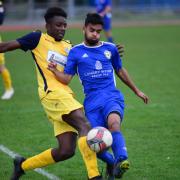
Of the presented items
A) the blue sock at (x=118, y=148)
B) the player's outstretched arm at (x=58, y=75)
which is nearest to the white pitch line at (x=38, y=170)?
the blue sock at (x=118, y=148)

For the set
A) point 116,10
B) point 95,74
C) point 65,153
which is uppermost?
point 95,74

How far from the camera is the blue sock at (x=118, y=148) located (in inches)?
256

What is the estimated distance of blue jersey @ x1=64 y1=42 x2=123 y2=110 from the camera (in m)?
6.97

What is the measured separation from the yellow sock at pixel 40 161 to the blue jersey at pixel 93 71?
71 centimetres

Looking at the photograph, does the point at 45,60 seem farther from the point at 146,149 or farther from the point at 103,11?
the point at 103,11

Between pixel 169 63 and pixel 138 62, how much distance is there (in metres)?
1.18

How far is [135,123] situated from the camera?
10695mm

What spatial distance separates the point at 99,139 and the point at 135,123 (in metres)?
4.39

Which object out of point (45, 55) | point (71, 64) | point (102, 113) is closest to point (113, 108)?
point (102, 113)

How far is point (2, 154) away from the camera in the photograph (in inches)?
339

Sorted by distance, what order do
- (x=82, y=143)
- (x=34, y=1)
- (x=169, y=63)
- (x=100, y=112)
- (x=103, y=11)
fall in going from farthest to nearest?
1. (x=34, y=1)
2. (x=103, y=11)
3. (x=169, y=63)
4. (x=100, y=112)
5. (x=82, y=143)

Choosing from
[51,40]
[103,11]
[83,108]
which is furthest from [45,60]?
[103,11]

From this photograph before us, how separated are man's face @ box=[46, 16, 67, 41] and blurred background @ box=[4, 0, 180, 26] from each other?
29.9 metres

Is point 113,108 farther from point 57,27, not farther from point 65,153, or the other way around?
point 57,27
